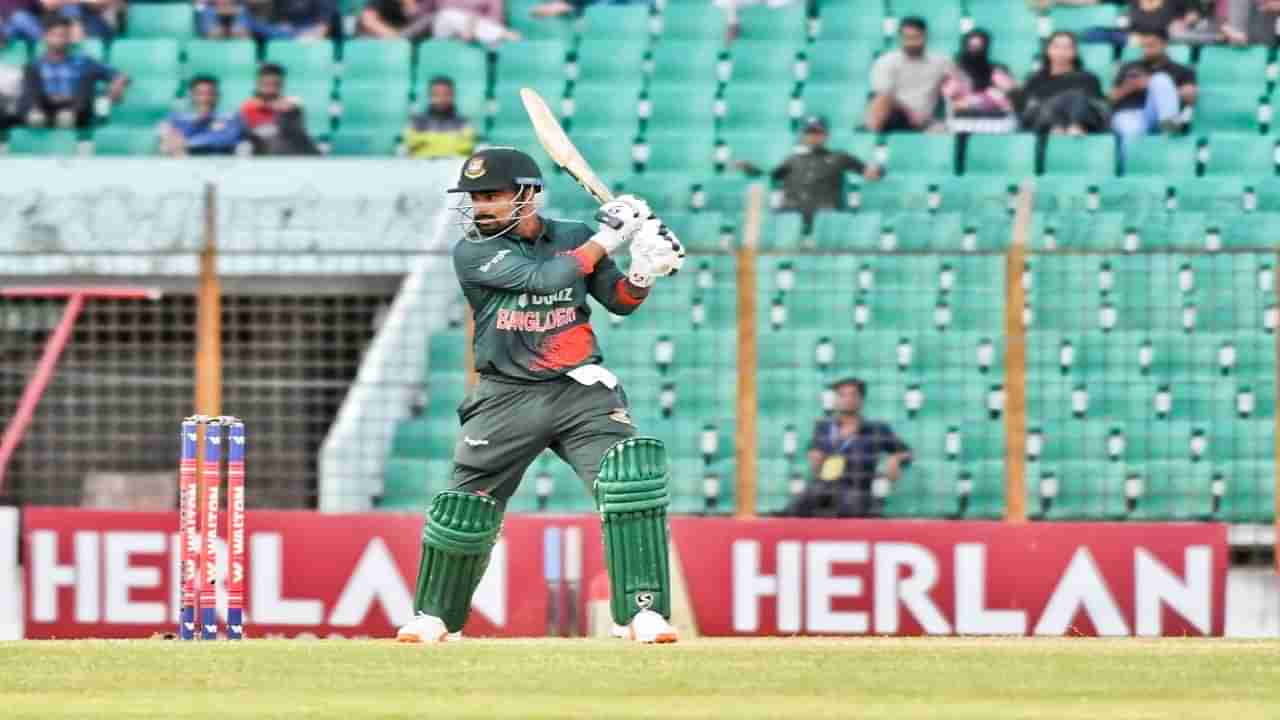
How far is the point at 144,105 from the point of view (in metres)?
16.8

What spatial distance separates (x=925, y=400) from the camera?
1379 cm

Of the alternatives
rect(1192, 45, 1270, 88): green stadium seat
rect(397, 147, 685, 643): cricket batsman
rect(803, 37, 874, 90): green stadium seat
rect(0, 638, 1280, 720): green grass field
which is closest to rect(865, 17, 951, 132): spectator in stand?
rect(803, 37, 874, 90): green stadium seat

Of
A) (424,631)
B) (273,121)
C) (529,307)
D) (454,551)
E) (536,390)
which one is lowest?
(424,631)

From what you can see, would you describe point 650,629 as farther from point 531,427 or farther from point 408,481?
point 408,481

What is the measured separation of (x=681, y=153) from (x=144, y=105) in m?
3.29

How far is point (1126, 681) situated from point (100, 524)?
6783 millimetres

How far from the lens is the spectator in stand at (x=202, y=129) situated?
16.0 m

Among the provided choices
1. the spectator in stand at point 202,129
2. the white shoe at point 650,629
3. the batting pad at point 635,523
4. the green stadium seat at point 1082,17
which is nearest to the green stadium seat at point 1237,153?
the green stadium seat at point 1082,17

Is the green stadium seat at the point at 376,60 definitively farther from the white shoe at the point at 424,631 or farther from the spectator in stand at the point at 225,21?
the white shoe at the point at 424,631

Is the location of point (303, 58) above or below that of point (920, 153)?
above

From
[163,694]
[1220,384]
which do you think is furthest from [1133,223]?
[163,694]

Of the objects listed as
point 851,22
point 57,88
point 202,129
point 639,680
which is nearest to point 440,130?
point 202,129

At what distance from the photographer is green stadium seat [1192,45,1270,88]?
16.8 m

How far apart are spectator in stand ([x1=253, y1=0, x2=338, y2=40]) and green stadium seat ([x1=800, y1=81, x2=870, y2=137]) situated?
3044mm
